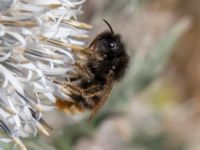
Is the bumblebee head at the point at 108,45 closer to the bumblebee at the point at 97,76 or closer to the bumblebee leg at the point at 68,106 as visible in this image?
the bumblebee at the point at 97,76

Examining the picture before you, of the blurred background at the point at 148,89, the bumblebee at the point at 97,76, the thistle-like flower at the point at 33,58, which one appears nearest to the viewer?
the thistle-like flower at the point at 33,58

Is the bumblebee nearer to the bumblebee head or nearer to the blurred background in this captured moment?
the bumblebee head

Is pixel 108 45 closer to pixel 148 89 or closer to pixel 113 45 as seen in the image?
pixel 113 45

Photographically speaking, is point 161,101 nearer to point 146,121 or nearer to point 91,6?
point 146,121

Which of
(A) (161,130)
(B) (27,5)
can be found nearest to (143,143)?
(A) (161,130)

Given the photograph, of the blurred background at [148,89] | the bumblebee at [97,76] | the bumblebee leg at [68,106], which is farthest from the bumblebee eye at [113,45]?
the blurred background at [148,89]

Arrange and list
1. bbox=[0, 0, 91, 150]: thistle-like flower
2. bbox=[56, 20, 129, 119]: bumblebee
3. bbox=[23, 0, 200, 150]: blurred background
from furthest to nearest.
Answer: bbox=[23, 0, 200, 150]: blurred background, bbox=[56, 20, 129, 119]: bumblebee, bbox=[0, 0, 91, 150]: thistle-like flower

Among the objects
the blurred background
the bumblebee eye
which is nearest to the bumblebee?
the bumblebee eye
